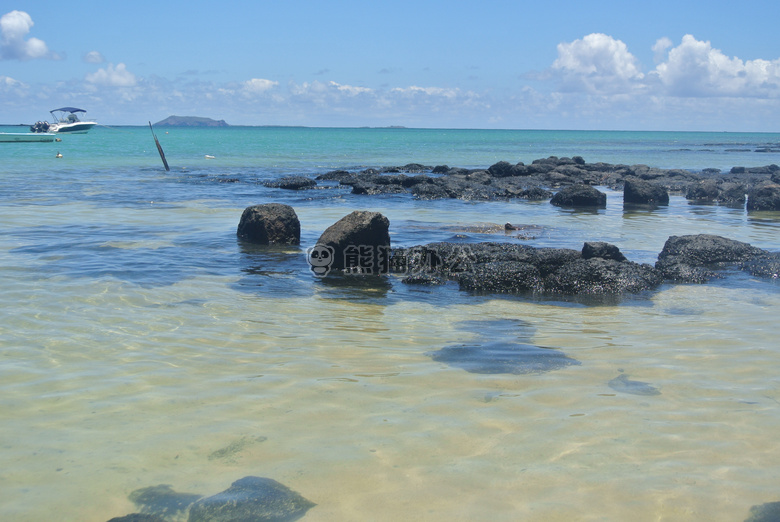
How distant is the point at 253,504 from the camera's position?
3506mm

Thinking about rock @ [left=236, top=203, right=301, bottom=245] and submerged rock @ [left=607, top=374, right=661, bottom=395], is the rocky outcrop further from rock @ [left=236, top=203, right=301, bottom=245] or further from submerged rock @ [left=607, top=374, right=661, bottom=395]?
submerged rock @ [left=607, top=374, right=661, bottom=395]

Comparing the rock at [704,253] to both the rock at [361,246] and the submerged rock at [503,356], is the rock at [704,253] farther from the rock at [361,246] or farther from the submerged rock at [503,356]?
the submerged rock at [503,356]

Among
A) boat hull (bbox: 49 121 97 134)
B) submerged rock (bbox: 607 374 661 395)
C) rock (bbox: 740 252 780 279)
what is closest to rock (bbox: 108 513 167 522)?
submerged rock (bbox: 607 374 661 395)

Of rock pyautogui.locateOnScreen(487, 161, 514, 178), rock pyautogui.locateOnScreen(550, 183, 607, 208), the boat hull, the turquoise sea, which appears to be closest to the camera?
the turquoise sea

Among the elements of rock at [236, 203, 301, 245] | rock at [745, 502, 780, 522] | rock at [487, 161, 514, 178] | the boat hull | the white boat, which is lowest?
rock at [745, 502, 780, 522]

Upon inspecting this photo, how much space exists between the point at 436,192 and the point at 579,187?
5370 mm

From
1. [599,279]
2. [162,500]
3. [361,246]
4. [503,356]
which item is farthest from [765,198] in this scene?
[162,500]

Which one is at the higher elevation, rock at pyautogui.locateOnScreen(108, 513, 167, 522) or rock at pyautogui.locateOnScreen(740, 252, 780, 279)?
rock at pyautogui.locateOnScreen(740, 252, 780, 279)

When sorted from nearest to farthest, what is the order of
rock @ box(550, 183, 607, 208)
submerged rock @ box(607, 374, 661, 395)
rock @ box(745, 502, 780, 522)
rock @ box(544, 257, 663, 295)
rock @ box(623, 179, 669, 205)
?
rock @ box(745, 502, 780, 522)
submerged rock @ box(607, 374, 661, 395)
rock @ box(544, 257, 663, 295)
rock @ box(550, 183, 607, 208)
rock @ box(623, 179, 669, 205)

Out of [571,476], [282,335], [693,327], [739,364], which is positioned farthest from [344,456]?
[693,327]

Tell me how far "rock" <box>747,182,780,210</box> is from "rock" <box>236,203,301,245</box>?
15864 millimetres

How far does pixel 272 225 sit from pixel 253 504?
9.52 metres

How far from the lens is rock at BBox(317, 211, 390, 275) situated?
1039cm

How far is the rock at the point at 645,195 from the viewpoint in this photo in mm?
21969
